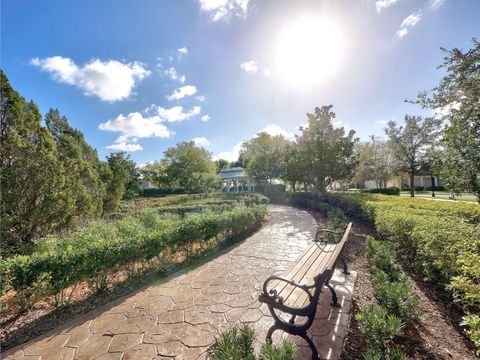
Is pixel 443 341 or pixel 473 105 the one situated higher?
pixel 473 105

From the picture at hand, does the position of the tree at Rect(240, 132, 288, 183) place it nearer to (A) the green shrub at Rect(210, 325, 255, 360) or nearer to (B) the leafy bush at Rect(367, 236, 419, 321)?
(B) the leafy bush at Rect(367, 236, 419, 321)

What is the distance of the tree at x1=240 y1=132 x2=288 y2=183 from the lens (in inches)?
968

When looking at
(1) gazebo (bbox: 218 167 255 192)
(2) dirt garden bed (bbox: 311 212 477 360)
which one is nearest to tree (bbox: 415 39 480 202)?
(2) dirt garden bed (bbox: 311 212 477 360)

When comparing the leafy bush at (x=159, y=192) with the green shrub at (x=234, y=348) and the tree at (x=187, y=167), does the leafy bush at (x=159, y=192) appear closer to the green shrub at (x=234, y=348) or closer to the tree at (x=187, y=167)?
the tree at (x=187, y=167)

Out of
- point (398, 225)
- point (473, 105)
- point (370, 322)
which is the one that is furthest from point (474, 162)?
point (370, 322)

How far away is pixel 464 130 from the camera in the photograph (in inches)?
193

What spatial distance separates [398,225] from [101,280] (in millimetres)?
6238

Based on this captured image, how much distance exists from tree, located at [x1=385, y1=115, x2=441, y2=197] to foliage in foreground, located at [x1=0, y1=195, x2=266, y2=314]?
20786 mm

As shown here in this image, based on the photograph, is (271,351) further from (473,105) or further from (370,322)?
(473,105)

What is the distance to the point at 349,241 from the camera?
6391mm

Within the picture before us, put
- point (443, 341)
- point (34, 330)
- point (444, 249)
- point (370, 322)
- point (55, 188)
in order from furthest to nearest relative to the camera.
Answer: point (55, 188) < point (444, 249) < point (34, 330) < point (443, 341) < point (370, 322)

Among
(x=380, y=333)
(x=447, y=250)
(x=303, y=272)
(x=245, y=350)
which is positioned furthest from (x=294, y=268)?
(x=447, y=250)

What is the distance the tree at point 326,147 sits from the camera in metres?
15.3

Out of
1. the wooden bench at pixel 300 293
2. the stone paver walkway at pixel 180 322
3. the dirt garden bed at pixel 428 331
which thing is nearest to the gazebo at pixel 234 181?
the stone paver walkway at pixel 180 322
